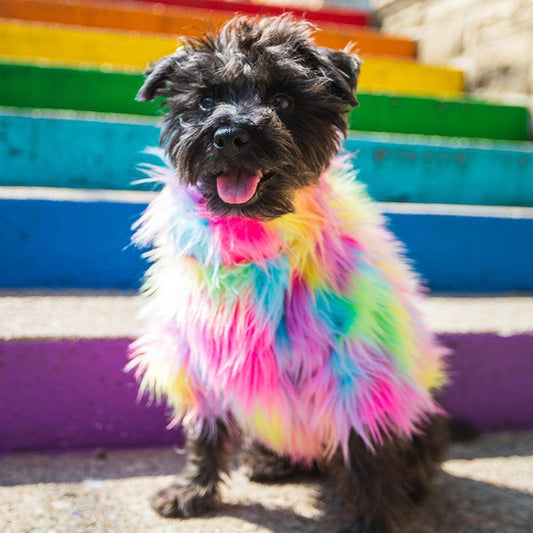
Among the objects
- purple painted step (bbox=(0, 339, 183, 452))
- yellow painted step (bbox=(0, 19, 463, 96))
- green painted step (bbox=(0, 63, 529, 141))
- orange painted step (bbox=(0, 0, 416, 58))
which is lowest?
purple painted step (bbox=(0, 339, 183, 452))

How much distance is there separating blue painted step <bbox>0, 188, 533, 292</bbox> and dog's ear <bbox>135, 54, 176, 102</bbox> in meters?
0.81

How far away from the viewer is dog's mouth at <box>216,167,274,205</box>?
4.88 ft

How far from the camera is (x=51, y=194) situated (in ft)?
8.00

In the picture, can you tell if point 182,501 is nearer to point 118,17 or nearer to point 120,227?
point 120,227

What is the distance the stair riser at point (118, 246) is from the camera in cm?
237

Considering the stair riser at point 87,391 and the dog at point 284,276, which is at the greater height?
the dog at point 284,276

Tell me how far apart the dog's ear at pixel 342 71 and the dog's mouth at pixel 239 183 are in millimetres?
321

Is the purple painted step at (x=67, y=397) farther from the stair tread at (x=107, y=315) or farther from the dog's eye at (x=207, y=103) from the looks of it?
the dog's eye at (x=207, y=103)

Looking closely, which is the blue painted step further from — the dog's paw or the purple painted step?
the dog's paw

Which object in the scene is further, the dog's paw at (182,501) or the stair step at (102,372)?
the stair step at (102,372)

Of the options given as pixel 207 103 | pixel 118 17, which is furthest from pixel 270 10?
pixel 207 103

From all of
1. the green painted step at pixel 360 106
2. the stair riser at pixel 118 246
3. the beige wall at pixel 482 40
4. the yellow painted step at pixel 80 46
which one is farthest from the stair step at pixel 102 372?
the beige wall at pixel 482 40

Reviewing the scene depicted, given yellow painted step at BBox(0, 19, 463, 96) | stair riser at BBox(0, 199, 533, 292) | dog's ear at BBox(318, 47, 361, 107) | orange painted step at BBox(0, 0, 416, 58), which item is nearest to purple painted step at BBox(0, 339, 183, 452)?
stair riser at BBox(0, 199, 533, 292)

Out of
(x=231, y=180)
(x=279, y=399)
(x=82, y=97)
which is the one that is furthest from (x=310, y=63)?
(x=82, y=97)
